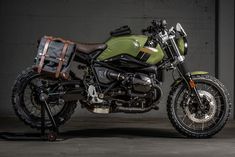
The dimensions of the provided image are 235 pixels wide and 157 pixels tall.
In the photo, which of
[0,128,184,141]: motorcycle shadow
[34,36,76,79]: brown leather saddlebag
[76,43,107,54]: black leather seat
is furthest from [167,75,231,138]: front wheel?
[34,36,76,79]: brown leather saddlebag

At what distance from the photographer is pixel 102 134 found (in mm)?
7934

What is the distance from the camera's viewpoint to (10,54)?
31.3ft

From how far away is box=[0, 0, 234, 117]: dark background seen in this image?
31.3 ft

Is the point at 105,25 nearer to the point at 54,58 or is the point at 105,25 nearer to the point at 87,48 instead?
the point at 87,48

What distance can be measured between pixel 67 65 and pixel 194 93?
5.45ft

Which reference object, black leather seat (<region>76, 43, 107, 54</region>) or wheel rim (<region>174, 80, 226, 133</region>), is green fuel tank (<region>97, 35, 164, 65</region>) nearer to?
black leather seat (<region>76, 43, 107, 54</region>)

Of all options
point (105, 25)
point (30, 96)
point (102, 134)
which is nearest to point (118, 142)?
point (102, 134)

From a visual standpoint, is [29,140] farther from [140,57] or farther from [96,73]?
[140,57]

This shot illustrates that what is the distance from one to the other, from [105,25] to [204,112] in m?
2.63

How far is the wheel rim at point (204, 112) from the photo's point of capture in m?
7.69

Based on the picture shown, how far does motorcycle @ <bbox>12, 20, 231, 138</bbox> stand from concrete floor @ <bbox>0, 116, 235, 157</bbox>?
31cm

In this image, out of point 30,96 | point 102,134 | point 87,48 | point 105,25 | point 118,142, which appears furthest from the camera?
point 105,25

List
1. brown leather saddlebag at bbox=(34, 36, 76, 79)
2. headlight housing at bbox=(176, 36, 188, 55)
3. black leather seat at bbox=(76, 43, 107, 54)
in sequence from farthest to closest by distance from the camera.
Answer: headlight housing at bbox=(176, 36, 188, 55), black leather seat at bbox=(76, 43, 107, 54), brown leather saddlebag at bbox=(34, 36, 76, 79)

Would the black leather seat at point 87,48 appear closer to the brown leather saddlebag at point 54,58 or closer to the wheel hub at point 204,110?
the brown leather saddlebag at point 54,58
